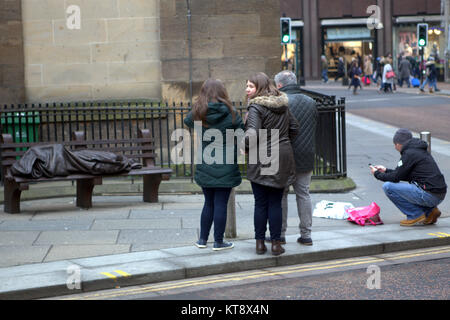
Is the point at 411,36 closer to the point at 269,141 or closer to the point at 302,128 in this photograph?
the point at 302,128

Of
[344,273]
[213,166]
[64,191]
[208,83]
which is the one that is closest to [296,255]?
[344,273]

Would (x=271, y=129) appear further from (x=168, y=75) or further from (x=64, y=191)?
(x=168, y=75)

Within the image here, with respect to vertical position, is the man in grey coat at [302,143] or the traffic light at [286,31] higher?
the traffic light at [286,31]

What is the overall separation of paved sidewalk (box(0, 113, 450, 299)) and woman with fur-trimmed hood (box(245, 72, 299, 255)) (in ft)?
2.19

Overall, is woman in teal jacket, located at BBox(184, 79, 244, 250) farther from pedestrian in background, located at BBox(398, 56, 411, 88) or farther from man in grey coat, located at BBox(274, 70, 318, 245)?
pedestrian in background, located at BBox(398, 56, 411, 88)

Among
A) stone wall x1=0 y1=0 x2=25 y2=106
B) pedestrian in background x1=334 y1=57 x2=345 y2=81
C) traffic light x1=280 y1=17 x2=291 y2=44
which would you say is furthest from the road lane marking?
pedestrian in background x1=334 y1=57 x2=345 y2=81

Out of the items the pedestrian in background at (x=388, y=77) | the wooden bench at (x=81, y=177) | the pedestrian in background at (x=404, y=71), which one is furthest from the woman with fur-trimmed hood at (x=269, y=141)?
the pedestrian in background at (x=404, y=71)

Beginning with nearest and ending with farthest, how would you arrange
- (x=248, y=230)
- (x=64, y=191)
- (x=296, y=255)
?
(x=296, y=255), (x=248, y=230), (x=64, y=191)

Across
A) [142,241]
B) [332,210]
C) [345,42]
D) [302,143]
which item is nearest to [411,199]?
[332,210]

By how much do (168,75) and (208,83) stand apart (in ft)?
17.3

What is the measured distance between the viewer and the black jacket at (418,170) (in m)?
8.14

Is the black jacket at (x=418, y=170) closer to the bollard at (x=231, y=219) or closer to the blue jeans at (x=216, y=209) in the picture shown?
the bollard at (x=231, y=219)

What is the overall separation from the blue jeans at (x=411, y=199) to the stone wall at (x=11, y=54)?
6.44m
